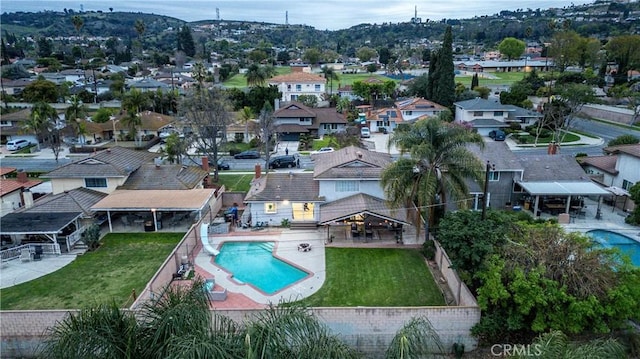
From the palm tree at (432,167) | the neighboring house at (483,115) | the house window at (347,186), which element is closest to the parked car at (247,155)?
the house window at (347,186)

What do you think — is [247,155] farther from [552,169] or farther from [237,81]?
[237,81]

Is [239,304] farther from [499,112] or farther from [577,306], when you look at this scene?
[499,112]

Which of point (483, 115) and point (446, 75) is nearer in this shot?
point (483, 115)

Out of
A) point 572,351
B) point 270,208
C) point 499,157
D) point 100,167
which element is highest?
point 499,157

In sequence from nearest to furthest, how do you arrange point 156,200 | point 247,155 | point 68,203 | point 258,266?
point 258,266, point 68,203, point 156,200, point 247,155

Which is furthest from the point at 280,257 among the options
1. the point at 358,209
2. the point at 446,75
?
the point at 446,75

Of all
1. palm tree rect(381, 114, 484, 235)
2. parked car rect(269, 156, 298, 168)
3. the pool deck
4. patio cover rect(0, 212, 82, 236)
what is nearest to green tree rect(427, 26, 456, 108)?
parked car rect(269, 156, 298, 168)

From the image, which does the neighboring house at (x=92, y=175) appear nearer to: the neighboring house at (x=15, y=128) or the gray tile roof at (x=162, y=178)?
the gray tile roof at (x=162, y=178)
